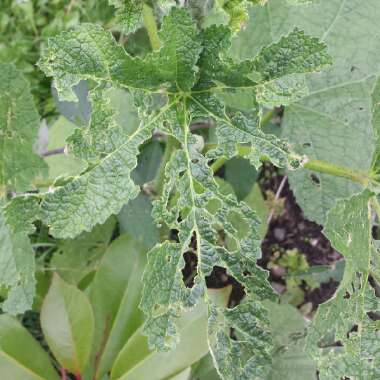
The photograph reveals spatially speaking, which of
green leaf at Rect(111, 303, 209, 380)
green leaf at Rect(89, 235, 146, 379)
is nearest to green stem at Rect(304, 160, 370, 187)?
green leaf at Rect(111, 303, 209, 380)

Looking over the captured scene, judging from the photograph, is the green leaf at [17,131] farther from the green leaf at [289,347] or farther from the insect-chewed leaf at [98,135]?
the green leaf at [289,347]

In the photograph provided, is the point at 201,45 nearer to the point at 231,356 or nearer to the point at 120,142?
the point at 120,142

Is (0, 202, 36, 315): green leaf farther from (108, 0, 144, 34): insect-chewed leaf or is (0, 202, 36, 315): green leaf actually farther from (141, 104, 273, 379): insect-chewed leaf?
(108, 0, 144, 34): insect-chewed leaf

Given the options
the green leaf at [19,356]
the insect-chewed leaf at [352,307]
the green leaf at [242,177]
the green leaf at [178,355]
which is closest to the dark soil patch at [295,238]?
the green leaf at [242,177]

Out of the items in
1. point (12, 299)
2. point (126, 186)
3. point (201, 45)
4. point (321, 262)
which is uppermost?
point (201, 45)

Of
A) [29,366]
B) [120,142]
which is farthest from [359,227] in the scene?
[29,366]

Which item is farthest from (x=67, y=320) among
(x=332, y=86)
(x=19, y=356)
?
(x=332, y=86)

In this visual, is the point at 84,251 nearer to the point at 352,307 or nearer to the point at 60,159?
the point at 60,159
